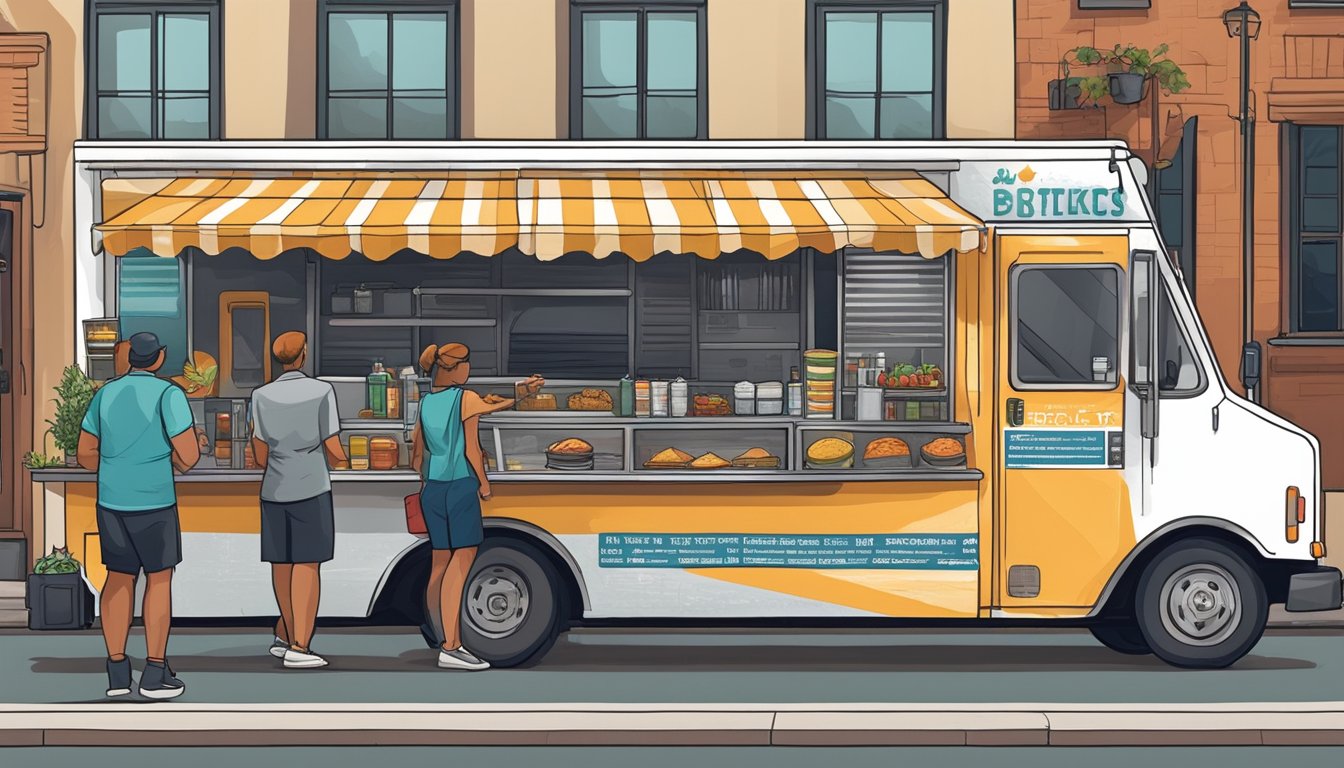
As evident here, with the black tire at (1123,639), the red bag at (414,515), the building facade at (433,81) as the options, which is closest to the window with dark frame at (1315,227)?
the building facade at (433,81)

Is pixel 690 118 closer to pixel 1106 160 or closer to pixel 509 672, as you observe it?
pixel 1106 160

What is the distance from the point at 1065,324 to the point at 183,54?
316 inches

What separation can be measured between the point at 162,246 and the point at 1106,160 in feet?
19.3

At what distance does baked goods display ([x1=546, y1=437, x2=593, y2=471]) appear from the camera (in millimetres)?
10961

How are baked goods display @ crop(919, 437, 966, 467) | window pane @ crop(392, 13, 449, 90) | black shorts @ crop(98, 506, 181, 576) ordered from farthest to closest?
1. window pane @ crop(392, 13, 449, 90)
2. baked goods display @ crop(919, 437, 966, 467)
3. black shorts @ crop(98, 506, 181, 576)

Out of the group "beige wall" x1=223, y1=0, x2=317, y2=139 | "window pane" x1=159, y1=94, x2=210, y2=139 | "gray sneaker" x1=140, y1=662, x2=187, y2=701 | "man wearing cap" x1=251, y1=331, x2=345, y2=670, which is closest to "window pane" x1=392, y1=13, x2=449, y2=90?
"beige wall" x1=223, y1=0, x2=317, y2=139

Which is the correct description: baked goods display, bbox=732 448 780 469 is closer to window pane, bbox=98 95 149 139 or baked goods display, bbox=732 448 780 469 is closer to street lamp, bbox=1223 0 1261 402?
street lamp, bbox=1223 0 1261 402

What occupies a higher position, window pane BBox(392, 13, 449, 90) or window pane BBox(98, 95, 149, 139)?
window pane BBox(392, 13, 449, 90)

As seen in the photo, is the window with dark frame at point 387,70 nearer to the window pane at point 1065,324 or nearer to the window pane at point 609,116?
the window pane at point 609,116

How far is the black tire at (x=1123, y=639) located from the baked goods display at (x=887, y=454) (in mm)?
1662

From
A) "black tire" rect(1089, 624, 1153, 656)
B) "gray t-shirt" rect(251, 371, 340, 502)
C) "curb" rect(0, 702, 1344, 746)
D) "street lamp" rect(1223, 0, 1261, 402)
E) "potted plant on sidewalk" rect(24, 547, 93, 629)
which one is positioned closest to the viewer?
"curb" rect(0, 702, 1344, 746)

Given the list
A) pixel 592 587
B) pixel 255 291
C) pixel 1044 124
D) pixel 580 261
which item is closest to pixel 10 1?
pixel 255 291

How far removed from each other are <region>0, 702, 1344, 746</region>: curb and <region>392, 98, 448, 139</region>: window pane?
23.0ft

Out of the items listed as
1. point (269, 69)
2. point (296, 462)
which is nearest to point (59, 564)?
point (296, 462)
